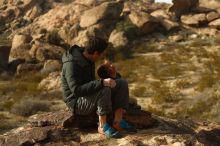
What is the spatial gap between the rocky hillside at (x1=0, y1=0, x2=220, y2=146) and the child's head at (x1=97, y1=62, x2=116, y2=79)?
88 cm

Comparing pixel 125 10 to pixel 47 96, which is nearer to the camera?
pixel 47 96

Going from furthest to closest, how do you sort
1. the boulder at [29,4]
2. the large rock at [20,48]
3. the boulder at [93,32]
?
the boulder at [29,4] → the boulder at [93,32] → the large rock at [20,48]

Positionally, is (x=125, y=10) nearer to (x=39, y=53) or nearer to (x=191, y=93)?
(x=39, y=53)

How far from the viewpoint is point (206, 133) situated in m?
7.33

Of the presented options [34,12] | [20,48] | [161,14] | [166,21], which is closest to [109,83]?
[20,48]

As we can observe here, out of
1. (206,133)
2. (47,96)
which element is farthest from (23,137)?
(47,96)

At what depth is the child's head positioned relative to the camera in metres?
6.36

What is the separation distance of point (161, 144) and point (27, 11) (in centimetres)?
4816

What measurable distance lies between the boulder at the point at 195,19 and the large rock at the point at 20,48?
45.4ft

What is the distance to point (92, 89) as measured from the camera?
5977mm

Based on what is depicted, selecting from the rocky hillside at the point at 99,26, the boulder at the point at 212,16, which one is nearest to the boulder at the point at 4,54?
the rocky hillside at the point at 99,26

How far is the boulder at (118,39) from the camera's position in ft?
97.9

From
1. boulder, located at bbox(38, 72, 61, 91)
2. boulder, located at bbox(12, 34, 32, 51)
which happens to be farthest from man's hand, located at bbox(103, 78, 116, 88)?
boulder, located at bbox(12, 34, 32, 51)

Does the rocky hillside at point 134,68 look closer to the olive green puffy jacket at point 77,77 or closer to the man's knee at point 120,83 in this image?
the olive green puffy jacket at point 77,77
